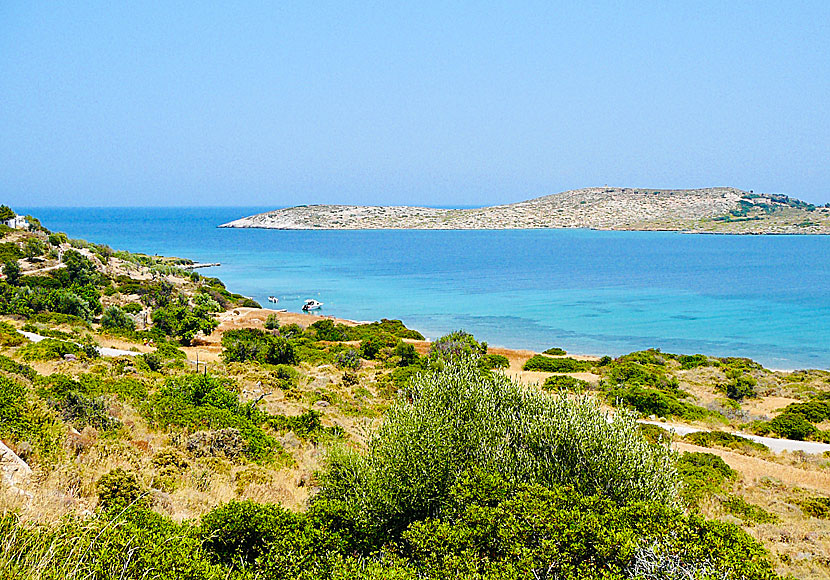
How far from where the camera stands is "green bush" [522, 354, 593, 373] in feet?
102

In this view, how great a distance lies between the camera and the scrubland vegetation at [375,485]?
237 inches

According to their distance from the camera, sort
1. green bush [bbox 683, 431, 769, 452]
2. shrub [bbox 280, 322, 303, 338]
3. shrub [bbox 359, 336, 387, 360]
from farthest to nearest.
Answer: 1. shrub [bbox 280, 322, 303, 338]
2. shrub [bbox 359, 336, 387, 360]
3. green bush [bbox 683, 431, 769, 452]

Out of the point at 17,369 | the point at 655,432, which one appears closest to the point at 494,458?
the point at 655,432

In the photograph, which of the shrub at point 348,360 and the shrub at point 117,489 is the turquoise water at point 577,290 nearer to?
the shrub at point 348,360

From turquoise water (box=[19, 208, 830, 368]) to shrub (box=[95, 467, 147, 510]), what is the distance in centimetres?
3605

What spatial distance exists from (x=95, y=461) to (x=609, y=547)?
8297 millimetres

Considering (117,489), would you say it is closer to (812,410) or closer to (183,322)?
(812,410)

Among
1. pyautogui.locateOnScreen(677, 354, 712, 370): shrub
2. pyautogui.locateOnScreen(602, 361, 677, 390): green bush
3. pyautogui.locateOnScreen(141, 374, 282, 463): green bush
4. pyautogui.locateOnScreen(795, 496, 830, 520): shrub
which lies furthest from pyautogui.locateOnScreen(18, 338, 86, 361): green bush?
pyautogui.locateOnScreen(677, 354, 712, 370): shrub

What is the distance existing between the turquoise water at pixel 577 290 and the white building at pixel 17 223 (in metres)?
22.8

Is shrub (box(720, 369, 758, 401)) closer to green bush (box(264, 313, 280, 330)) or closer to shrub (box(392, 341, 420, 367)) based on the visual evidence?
shrub (box(392, 341, 420, 367))

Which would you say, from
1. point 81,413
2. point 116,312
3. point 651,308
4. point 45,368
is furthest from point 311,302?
point 81,413

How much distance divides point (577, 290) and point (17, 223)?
199 feet

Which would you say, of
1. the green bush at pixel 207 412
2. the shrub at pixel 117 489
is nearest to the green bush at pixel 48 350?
the green bush at pixel 207 412

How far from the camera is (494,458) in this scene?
862cm
